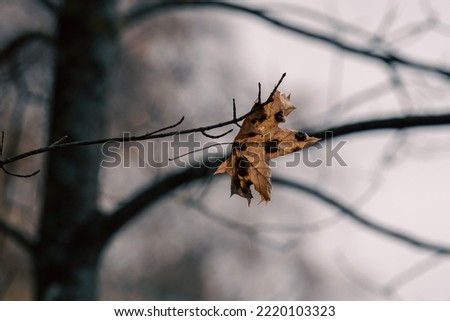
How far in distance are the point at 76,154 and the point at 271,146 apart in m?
2.43

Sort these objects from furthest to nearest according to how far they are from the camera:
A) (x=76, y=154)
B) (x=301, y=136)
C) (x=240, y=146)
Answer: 1. (x=76, y=154)
2. (x=301, y=136)
3. (x=240, y=146)

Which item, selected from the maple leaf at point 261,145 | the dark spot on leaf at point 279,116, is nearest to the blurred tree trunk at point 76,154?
the maple leaf at point 261,145

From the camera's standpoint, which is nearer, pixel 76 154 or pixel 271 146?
pixel 271 146

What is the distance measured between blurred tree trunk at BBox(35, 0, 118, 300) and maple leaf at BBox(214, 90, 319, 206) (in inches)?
82.7

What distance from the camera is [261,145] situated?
63.1 inches

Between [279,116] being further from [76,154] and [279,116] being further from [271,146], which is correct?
[76,154]

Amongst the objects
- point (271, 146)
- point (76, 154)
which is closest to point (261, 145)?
point (271, 146)

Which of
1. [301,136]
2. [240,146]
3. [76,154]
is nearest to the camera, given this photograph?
[240,146]

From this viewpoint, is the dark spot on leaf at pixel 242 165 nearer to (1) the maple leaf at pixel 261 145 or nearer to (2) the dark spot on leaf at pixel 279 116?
(1) the maple leaf at pixel 261 145

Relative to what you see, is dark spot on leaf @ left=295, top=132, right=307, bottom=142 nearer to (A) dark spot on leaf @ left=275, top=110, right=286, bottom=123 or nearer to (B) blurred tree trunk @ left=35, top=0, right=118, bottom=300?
(A) dark spot on leaf @ left=275, top=110, right=286, bottom=123

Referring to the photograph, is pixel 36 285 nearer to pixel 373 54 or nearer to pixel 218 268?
pixel 373 54

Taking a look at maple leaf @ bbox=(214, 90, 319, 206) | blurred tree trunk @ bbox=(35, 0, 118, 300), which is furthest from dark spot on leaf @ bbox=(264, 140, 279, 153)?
blurred tree trunk @ bbox=(35, 0, 118, 300)

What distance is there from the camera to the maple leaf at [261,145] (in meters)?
1.56

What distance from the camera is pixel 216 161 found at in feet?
10.6
